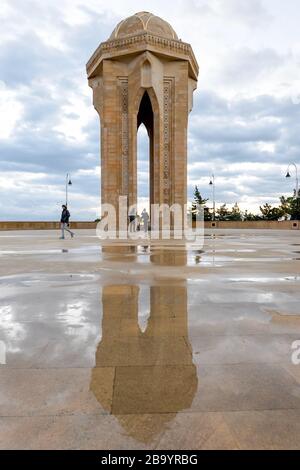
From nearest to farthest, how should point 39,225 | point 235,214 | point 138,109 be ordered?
point 138,109
point 39,225
point 235,214

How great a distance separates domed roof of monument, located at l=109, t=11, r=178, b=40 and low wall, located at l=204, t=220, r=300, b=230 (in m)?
25.3

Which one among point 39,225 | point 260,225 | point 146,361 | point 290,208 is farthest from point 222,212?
point 146,361

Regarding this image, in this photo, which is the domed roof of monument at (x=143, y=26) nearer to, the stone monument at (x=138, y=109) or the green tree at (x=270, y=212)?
the stone monument at (x=138, y=109)

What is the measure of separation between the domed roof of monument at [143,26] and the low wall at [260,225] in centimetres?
2533

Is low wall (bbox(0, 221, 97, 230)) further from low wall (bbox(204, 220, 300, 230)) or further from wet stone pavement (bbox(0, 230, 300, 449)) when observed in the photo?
wet stone pavement (bbox(0, 230, 300, 449))

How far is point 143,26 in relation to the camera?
35719 millimetres

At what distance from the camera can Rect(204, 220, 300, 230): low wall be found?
4891 centimetres

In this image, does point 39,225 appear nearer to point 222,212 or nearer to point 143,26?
point 143,26

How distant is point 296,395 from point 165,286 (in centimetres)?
377

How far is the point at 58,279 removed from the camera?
266 inches

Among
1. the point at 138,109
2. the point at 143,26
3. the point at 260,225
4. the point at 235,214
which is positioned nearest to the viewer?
the point at 143,26

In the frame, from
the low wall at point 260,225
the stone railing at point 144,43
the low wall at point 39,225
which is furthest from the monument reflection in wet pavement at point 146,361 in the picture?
the low wall at point 260,225

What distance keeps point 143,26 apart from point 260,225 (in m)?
28.1

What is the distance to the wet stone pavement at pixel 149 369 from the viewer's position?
1.86m
